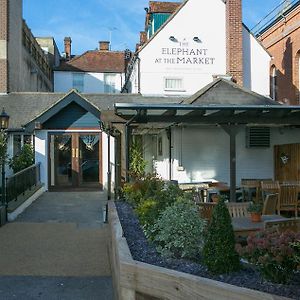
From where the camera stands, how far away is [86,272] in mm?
7082

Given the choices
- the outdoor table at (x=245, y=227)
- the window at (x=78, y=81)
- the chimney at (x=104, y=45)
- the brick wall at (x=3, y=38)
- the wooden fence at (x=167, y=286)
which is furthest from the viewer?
the chimney at (x=104, y=45)

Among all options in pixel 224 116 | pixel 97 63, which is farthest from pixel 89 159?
pixel 97 63

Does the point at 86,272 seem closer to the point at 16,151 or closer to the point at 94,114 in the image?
the point at 94,114

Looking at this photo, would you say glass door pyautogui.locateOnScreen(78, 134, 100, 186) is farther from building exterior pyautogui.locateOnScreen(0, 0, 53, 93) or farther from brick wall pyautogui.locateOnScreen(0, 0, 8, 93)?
brick wall pyautogui.locateOnScreen(0, 0, 8, 93)

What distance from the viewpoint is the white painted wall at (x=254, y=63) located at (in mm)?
22906

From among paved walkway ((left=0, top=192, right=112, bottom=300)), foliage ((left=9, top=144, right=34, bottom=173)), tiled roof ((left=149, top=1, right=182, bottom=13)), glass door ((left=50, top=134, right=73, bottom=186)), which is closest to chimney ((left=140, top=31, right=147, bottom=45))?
tiled roof ((left=149, top=1, right=182, bottom=13))

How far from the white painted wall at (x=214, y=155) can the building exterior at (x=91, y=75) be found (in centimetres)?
2403

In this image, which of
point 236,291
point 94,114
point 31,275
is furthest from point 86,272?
point 94,114

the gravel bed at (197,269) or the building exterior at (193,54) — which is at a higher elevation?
the building exterior at (193,54)

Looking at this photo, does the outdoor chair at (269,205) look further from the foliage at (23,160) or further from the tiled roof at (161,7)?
the tiled roof at (161,7)

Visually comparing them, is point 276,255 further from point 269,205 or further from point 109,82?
point 109,82

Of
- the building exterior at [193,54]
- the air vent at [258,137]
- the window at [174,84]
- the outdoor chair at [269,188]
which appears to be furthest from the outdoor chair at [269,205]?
the window at [174,84]

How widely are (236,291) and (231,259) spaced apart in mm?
813

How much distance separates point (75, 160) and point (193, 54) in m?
8.61
